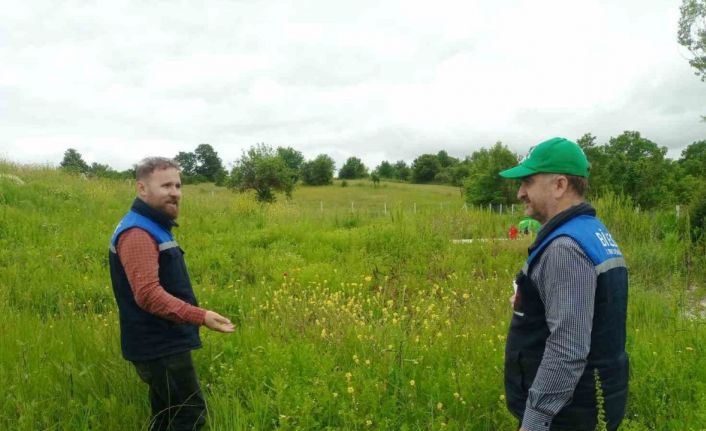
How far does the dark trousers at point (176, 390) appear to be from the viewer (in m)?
2.74

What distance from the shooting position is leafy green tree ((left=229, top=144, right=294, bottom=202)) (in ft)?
96.4

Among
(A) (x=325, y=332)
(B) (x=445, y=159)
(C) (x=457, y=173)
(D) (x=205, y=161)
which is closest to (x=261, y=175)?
(A) (x=325, y=332)

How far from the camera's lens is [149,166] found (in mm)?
2822

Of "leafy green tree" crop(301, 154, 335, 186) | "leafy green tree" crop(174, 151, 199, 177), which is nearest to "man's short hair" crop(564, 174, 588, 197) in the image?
"leafy green tree" crop(301, 154, 335, 186)

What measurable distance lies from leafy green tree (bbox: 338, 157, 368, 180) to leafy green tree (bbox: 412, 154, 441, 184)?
11.7m

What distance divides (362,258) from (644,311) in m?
4.25

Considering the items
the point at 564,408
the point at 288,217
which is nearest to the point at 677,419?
the point at 564,408

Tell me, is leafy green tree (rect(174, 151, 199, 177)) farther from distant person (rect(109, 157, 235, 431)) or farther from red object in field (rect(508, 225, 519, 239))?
distant person (rect(109, 157, 235, 431))

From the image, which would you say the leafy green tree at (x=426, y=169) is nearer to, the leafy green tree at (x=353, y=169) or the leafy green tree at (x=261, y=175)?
the leafy green tree at (x=353, y=169)

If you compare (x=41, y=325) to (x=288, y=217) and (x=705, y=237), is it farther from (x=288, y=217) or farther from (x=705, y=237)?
(x=705, y=237)

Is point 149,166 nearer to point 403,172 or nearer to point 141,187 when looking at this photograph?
point 141,187

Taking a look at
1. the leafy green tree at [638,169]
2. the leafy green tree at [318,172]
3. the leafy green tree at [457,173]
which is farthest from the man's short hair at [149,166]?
the leafy green tree at [457,173]

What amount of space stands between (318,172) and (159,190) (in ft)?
267

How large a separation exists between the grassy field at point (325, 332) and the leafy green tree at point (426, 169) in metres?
96.7
